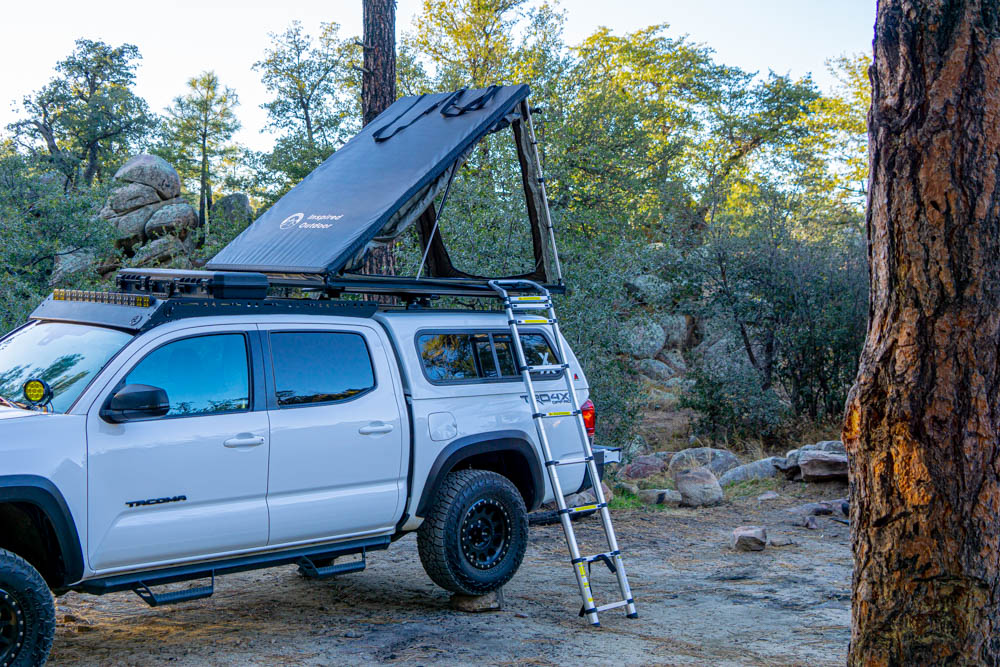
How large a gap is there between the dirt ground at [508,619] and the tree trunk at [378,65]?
5329 millimetres

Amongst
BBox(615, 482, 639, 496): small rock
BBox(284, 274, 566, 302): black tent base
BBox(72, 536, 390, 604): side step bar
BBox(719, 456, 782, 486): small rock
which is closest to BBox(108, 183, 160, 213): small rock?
BBox(615, 482, 639, 496): small rock

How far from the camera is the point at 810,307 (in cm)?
1584

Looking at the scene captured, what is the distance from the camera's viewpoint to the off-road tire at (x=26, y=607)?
14.5 feet

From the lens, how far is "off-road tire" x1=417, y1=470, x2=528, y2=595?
6195 millimetres

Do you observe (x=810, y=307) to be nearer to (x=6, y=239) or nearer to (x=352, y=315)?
(x=352, y=315)

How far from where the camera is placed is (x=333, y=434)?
18.6ft

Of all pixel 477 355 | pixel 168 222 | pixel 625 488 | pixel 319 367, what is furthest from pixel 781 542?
pixel 168 222

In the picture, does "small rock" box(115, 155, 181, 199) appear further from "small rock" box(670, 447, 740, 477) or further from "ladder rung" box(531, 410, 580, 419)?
"ladder rung" box(531, 410, 580, 419)

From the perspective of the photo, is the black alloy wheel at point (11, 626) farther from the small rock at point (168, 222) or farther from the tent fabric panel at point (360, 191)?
the small rock at point (168, 222)

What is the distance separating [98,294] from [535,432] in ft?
10.4

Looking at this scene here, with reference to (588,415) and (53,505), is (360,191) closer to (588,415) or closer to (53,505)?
(588,415)

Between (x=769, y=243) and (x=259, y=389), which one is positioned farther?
(x=769, y=243)

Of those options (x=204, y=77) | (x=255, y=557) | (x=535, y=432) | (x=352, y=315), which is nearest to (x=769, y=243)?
(x=535, y=432)

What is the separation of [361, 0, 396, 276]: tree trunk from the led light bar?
5763mm
